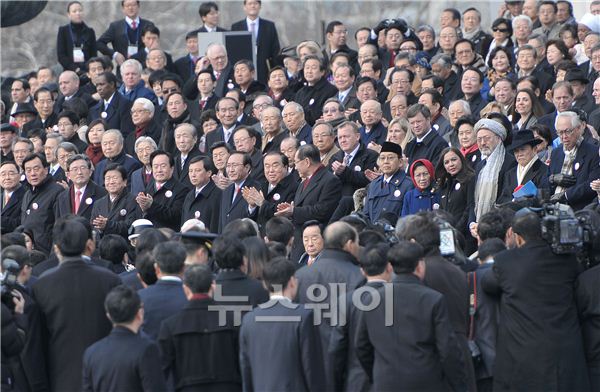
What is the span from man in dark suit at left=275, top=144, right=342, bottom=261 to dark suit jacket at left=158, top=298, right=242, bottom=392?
4.49 metres

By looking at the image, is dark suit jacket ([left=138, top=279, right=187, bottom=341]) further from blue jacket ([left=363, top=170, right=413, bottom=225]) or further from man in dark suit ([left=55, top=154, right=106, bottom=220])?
man in dark suit ([left=55, top=154, right=106, bottom=220])

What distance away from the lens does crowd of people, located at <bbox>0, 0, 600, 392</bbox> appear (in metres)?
8.67

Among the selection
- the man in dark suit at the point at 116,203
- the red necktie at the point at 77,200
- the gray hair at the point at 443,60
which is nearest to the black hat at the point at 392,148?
the man in dark suit at the point at 116,203

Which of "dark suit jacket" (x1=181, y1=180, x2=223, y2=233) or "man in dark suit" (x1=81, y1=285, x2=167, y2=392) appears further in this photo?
"dark suit jacket" (x1=181, y1=180, x2=223, y2=233)

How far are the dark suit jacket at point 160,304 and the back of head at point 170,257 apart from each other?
0.08 metres

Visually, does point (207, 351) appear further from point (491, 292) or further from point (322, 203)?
point (322, 203)

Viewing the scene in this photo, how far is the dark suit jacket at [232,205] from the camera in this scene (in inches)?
542

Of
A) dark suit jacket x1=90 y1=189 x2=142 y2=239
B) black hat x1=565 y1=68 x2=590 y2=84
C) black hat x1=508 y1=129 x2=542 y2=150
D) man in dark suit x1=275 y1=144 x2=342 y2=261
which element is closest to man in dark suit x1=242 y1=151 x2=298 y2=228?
man in dark suit x1=275 y1=144 x2=342 y2=261

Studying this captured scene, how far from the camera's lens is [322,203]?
13.3m

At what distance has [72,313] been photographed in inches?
358

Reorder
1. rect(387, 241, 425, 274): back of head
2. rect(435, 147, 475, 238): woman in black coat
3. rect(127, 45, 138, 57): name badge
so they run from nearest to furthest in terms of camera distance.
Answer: rect(387, 241, 425, 274): back of head
rect(435, 147, 475, 238): woman in black coat
rect(127, 45, 138, 57): name badge

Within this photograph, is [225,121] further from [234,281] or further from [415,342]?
[415,342]

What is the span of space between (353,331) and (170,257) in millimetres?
1241

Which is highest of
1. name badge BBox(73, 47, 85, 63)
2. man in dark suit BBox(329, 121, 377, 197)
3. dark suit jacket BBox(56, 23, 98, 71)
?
dark suit jacket BBox(56, 23, 98, 71)
